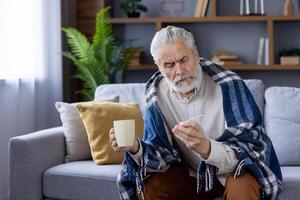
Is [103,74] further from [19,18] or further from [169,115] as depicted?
[169,115]

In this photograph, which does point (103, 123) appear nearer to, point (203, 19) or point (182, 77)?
point (182, 77)

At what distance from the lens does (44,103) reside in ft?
13.2

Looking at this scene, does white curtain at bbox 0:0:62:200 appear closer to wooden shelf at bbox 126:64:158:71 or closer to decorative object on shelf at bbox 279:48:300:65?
wooden shelf at bbox 126:64:158:71

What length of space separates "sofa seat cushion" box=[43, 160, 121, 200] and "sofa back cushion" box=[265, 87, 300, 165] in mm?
821

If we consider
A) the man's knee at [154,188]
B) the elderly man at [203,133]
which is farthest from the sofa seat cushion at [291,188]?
the man's knee at [154,188]

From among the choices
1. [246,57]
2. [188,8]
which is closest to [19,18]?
[188,8]

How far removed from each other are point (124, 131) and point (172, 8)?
9.31ft

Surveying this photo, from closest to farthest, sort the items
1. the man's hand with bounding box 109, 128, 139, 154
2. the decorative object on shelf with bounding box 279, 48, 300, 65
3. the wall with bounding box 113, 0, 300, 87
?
the man's hand with bounding box 109, 128, 139, 154
the decorative object on shelf with bounding box 279, 48, 300, 65
the wall with bounding box 113, 0, 300, 87

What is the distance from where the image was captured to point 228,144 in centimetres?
198

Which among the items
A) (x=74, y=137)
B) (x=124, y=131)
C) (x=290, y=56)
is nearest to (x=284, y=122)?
(x=74, y=137)

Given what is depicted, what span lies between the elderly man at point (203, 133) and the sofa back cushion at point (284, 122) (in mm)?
610

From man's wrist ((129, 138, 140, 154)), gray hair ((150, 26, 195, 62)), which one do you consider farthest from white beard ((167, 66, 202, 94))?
man's wrist ((129, 138, 140, 154))

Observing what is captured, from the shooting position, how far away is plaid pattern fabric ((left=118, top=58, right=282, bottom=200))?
198 cm

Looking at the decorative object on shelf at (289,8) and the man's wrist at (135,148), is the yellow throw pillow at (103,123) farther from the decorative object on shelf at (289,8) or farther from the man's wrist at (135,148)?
the decorative object on shelf at (289,8)
